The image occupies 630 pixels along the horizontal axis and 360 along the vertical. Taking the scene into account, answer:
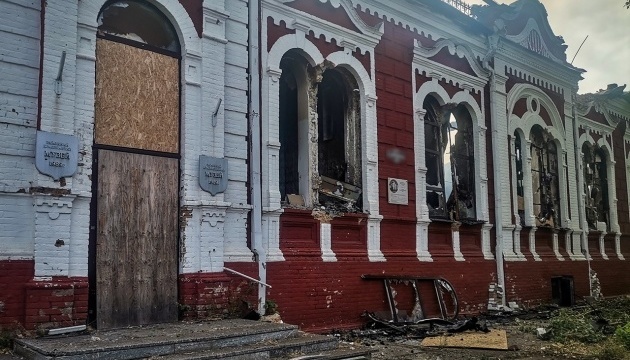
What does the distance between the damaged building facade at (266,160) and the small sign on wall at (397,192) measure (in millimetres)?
46

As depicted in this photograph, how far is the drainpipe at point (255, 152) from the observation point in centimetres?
883

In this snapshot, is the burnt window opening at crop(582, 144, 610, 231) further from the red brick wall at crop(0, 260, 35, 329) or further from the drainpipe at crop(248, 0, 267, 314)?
the red brick wall at crop(0, 260, 35, 329)

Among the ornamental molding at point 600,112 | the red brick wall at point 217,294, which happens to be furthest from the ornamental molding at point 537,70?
the red brick wall at point 217,294

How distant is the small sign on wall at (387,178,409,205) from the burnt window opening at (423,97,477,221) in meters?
1.14

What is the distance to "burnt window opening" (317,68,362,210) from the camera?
Answer: 1088 centimetres

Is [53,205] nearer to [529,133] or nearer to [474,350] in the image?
[474,350]

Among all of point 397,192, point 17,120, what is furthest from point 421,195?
point 17,120

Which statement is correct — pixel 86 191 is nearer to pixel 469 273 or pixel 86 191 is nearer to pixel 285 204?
pixel 285 204

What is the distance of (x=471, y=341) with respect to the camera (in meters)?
8.93

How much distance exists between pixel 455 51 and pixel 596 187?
8.78 meters

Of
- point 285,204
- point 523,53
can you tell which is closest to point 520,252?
point 523,53

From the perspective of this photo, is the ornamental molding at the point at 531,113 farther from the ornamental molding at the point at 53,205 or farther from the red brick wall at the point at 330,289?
the ornamental molding at the point at 53,205

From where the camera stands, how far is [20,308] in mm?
6633

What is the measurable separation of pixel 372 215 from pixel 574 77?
10006mm
